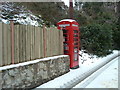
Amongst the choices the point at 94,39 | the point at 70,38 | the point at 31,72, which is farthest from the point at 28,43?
the point at 94,39

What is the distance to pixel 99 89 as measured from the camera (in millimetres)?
4926

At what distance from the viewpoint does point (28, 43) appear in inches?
201

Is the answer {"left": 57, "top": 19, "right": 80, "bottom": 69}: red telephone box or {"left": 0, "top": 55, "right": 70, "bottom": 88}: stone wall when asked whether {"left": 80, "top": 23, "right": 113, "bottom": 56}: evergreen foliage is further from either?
{"left": 0, "top": 55, "right": 70, "bottom": 88}: stone wall

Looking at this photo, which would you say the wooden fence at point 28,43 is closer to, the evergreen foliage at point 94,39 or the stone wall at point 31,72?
the stone wall at point 31,72

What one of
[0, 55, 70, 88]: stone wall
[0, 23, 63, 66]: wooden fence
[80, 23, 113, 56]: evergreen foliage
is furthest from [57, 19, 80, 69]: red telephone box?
[80, 23, 113, 56]: evergreen foliage

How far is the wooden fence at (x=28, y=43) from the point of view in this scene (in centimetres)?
427

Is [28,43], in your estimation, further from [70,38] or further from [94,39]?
[94,39]

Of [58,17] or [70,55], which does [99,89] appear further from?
[58,17]

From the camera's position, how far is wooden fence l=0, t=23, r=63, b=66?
14.0 feet

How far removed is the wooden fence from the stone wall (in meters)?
0.25

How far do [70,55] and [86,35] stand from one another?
5472 millimetres

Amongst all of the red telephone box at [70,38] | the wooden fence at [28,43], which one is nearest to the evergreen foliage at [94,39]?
the red telephone box at [70,38]

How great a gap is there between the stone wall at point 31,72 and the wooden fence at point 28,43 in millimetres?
246

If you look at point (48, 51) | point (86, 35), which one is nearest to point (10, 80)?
point (48, 51)
